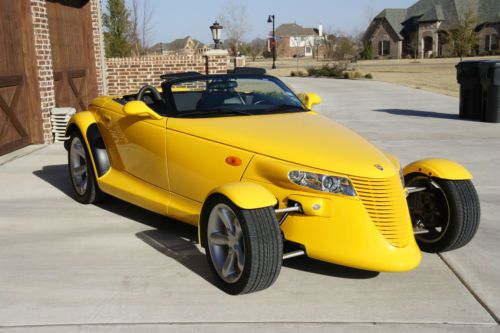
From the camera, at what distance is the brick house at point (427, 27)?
74.1m

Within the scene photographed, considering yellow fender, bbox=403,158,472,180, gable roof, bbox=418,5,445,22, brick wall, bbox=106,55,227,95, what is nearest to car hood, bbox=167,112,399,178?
yellow fender, bbox=403,158,472,180

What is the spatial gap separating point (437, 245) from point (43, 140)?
805 centimetres

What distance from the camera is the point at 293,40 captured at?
5167 inches

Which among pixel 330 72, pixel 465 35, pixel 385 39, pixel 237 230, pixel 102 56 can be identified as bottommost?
pixel 237 230

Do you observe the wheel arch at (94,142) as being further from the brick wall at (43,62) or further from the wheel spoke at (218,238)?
the brick wall at (43,62)

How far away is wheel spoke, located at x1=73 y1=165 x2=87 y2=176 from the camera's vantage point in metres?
6.28

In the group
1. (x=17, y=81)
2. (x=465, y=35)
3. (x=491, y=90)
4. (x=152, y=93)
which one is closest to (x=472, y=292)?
(x=152, y=93)

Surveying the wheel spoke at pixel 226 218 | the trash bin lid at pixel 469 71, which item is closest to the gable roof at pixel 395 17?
the trash bin lid at pixel 469 71

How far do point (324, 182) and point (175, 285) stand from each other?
1.25 meters

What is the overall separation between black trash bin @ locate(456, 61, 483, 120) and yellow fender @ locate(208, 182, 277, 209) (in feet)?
34.2

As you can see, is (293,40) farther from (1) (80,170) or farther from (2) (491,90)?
(1) (80,170)

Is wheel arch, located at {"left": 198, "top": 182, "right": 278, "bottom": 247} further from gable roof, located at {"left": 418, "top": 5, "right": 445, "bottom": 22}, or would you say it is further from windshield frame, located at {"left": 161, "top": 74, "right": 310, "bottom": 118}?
→ gable roof, located at {"left": 418, "top": 5, "right": 445, "bottom": 22}

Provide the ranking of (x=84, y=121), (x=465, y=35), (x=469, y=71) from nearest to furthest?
(x=84, y=121) → (x=469, y=71) → (x=465, y=35)

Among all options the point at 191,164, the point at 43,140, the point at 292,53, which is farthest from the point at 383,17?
the point at 191,164
